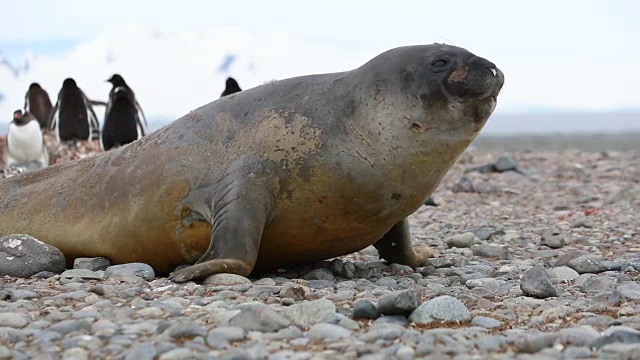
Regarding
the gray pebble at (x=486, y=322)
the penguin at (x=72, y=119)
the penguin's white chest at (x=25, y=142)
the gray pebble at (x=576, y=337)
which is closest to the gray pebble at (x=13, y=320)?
the gray pebble at (x=486, y=322)

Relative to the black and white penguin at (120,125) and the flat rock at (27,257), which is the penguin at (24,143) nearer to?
the black and white penguin at (120,125)

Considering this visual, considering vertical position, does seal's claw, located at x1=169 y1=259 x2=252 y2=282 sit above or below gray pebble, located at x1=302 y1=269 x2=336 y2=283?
above

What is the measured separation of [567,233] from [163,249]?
422 cm

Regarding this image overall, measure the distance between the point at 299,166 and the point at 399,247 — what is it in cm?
125

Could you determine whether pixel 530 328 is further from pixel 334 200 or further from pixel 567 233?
pixel 567 233

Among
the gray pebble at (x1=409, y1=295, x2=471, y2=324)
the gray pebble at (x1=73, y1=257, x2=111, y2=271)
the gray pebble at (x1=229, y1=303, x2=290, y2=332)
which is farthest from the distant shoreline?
the gray pebble at (x1=229, y1=303, x2=290, y2=332)

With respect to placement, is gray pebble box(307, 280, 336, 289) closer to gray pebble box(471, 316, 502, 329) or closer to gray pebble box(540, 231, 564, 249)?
gray pebble box(471, 316, 502, 329)

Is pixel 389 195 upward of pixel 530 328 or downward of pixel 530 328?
upward

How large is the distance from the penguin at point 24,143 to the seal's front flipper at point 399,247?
9.65m

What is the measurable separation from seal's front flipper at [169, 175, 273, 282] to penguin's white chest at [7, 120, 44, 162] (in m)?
10.6

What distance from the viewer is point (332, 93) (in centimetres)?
553

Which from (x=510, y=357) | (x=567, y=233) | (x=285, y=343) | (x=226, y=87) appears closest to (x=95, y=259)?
(x=285, y=343)

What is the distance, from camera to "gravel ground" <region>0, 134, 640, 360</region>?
3.46 metres

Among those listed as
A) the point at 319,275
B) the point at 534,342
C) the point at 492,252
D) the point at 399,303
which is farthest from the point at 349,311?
the point at 492,252
